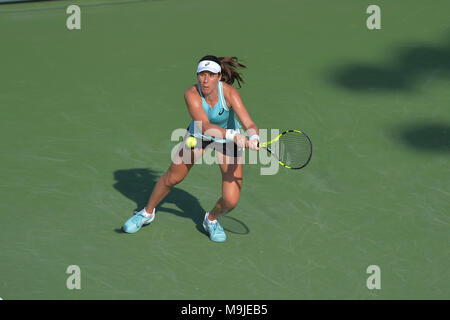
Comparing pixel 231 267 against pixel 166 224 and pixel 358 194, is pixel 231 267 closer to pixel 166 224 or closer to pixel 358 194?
pixel 166 224

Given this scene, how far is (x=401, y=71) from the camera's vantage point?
383 inches

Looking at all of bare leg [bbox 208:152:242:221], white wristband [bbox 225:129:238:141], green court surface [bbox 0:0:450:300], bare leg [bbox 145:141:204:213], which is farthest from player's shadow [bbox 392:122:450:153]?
white wristband [bbox 225:129:238:141]

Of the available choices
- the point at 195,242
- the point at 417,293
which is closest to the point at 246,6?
the point at 195,242

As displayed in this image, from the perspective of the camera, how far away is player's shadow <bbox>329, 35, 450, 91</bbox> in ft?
31.0

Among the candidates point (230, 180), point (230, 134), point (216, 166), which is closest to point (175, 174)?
point (230, 180)

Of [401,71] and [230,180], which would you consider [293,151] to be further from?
[401,71]

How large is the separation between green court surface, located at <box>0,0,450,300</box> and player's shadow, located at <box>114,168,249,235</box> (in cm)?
2

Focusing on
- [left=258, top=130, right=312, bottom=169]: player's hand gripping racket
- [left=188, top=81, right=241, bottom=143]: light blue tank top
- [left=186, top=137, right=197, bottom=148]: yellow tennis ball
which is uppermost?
[left=188, top=81, right=241, bottom=143]: light blue tank top

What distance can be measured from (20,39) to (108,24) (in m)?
1.23

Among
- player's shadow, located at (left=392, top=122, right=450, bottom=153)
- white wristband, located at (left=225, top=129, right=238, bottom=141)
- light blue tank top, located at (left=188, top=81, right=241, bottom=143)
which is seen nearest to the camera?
white wristband, located at (left=225, top=129, right=238, bottom=141)

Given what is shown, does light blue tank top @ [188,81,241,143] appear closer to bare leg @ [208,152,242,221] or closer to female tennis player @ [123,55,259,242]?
female tennis player @ [123,55,259,242]

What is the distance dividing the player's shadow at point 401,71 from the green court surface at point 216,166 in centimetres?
3

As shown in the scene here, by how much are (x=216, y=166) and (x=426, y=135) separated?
7.67ft

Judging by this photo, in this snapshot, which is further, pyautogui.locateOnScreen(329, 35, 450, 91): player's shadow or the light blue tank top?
pyautogui.locateOnScreen(329, 35, 450, 91): player's shadow
